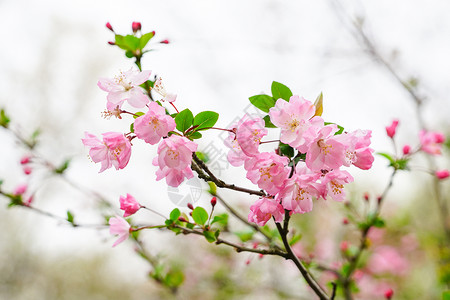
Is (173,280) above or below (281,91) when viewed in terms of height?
below

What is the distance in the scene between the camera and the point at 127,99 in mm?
788

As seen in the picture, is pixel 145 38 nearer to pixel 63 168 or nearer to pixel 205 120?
pixel 205 120

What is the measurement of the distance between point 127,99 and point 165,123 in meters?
0.12

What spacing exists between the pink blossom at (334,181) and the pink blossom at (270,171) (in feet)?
0.30

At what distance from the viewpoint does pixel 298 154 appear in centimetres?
83

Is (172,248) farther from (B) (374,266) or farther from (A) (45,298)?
(A) (45,298)

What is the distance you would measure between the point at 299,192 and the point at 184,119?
1.04ft

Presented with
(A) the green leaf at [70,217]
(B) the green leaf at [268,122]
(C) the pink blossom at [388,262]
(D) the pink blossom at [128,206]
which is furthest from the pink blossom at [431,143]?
(C) the pink blossom at [388,262]

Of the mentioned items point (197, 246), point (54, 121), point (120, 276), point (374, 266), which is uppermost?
point (374, 266)

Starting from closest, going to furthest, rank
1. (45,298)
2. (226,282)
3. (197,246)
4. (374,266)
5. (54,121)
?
(226,282) < (374,266) < (197,246) < (54,121) < (45,298)

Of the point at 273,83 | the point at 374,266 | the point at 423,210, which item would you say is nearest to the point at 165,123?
the point at 273,83

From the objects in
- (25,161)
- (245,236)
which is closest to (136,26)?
(245,236)

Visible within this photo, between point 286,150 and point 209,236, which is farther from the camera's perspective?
point 209,236

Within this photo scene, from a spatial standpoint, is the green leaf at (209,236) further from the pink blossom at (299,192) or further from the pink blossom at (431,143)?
the pink blossom at (431,143)
